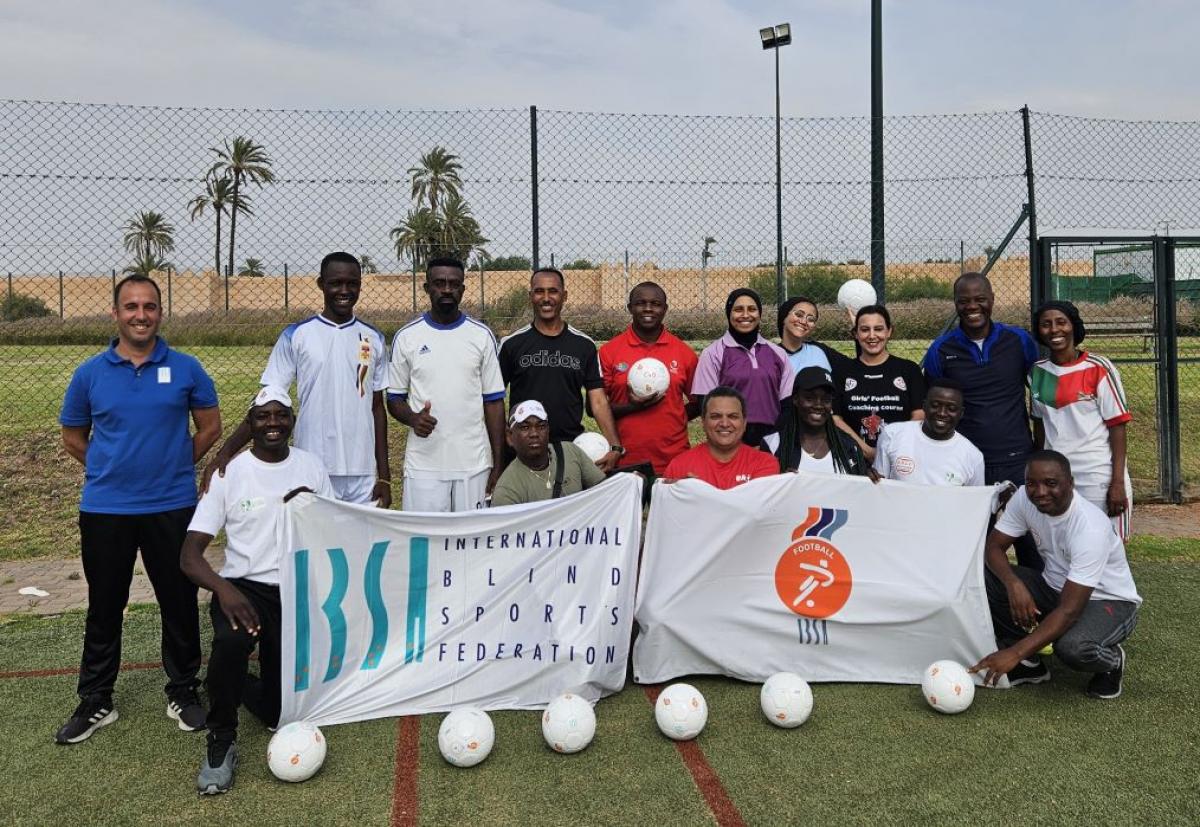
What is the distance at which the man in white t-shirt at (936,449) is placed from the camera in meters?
5.14

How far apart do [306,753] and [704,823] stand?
5.55ft

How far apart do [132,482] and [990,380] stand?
480cm

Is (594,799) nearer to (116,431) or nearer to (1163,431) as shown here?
(116,431)

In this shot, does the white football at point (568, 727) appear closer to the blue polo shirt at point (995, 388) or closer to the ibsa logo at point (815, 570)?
the ibsa logo at point (815, 570)

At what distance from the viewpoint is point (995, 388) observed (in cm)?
558

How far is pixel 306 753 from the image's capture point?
3.87 m

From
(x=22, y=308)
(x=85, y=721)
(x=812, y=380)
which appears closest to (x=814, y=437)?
(x=812, y=380)

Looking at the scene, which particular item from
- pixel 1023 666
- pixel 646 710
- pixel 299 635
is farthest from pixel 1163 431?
pixel 299 635

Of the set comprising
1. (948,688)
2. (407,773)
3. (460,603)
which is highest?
(460,603)

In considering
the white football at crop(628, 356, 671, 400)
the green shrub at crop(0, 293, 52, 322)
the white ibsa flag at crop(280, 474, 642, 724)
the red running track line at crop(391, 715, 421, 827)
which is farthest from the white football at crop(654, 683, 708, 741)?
the green shrub at crop(0, 293, 52, 322)

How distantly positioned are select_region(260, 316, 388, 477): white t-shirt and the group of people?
0.01 m

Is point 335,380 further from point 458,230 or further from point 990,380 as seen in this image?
point 458,230

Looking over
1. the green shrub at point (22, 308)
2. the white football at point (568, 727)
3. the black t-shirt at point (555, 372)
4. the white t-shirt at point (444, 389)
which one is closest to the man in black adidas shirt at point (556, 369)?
the black t-shirt at point (555, 372)

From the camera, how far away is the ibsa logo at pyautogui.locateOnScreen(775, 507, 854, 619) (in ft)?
16.2
